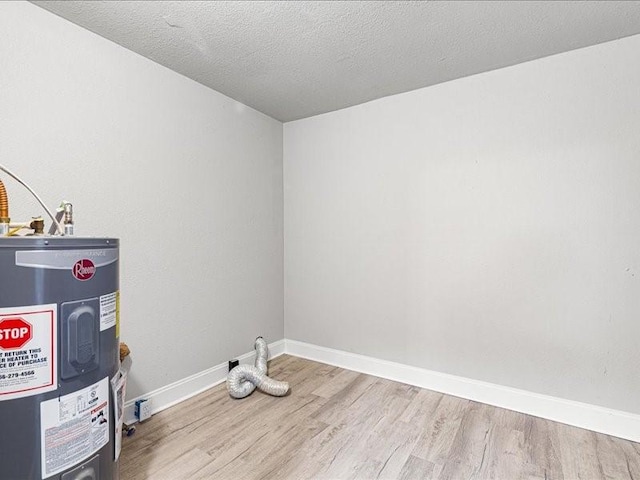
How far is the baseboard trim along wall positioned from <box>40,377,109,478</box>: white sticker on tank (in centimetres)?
97

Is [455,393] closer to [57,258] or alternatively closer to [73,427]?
[73,427]

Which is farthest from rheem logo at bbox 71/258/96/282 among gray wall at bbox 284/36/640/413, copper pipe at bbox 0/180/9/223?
gray wall at bbox 284/36/640/413

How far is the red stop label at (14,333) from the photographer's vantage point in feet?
3.14

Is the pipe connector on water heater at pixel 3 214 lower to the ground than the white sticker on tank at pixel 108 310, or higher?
higher

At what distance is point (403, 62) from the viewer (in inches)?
83.7

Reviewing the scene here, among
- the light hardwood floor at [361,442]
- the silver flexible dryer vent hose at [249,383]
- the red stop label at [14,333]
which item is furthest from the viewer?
the silver flexible dryer vent hose at [249,383]

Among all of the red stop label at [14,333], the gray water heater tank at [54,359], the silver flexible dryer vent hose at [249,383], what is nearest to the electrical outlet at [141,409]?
the silver flexible dryer vent hose at [249,383]

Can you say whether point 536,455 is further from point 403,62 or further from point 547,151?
point 403,62

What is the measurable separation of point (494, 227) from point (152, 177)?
2.32 metres

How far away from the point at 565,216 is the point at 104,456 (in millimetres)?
2616

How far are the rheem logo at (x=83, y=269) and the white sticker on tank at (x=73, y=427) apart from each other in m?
0.37

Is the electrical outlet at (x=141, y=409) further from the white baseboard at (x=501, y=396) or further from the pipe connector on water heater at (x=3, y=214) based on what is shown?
the white baseboard at (x=501, y=396)

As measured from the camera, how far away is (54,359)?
3.34ft

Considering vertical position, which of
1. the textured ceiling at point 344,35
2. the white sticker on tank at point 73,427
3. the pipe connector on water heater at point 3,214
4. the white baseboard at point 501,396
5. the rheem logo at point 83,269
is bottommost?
the white baseboard at point 501,396
